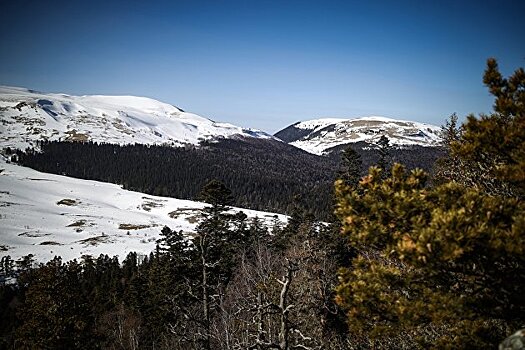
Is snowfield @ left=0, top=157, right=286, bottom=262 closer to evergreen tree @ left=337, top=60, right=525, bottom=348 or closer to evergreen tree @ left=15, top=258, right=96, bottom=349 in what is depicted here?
evergreen tree @ left=15, top=258, right=96, bottom=349

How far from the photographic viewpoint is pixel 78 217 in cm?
10831

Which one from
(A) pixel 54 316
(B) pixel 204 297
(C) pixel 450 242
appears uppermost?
(C) pixel 450 242

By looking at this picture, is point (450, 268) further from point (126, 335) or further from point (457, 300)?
point (126, 335)

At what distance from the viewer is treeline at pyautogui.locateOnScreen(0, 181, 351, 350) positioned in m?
12.7

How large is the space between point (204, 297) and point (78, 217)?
111 metres

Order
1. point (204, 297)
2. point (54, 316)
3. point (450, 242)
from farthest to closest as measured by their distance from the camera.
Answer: point (54, 316) < point (204, 297) < point (450, 242)

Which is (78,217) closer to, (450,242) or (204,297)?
(204,297)

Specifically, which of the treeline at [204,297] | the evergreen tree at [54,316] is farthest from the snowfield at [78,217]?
the evergreen tree at [54,316]

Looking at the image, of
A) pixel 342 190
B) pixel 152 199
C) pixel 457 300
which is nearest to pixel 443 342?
pixel 457 300

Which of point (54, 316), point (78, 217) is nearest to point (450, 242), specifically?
point (54, 316)

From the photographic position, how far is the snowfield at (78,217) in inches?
3191

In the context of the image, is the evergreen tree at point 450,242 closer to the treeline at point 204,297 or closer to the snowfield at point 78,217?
the treeline at point 204,297

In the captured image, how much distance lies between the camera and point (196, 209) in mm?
117188

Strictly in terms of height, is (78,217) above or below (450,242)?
below
